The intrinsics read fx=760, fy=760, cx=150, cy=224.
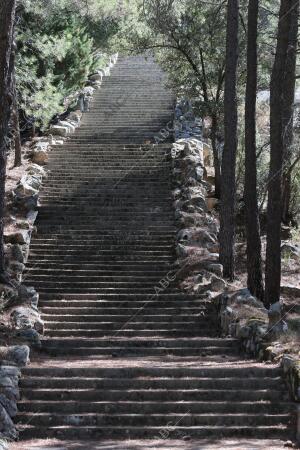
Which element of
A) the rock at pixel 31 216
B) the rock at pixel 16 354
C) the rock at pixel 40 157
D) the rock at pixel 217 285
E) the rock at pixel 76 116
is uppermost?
the rock at pixel 76 116

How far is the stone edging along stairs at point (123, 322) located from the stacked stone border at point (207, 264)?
286 millimetres

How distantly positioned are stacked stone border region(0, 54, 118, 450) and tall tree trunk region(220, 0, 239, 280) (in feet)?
14.7

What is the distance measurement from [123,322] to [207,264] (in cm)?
318

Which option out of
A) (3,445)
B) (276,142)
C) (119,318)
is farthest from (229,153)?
(3,445)

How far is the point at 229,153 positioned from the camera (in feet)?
56.2

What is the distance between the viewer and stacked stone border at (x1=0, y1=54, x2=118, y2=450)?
33.8 feet

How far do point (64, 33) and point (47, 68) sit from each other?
2.46 m

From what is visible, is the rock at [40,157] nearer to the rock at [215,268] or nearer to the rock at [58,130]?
the rock at [58,130]

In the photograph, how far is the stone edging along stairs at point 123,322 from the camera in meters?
10.0

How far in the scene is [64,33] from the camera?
93.7ft

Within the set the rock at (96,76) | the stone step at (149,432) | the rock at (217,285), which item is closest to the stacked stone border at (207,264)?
the rock at (217,285)

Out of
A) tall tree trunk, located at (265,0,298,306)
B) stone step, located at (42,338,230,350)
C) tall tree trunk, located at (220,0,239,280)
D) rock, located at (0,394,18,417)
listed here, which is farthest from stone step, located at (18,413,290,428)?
tall tree trunk, located at (220,0,239,280)

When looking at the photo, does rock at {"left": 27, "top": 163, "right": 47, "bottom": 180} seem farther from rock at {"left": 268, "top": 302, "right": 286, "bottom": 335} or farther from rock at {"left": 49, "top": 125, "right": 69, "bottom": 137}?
rock at {"left": 268, "top": 302, "right": 286, "bottom": 335}

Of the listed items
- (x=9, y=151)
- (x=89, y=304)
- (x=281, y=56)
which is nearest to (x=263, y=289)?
(x=89, y=304)
